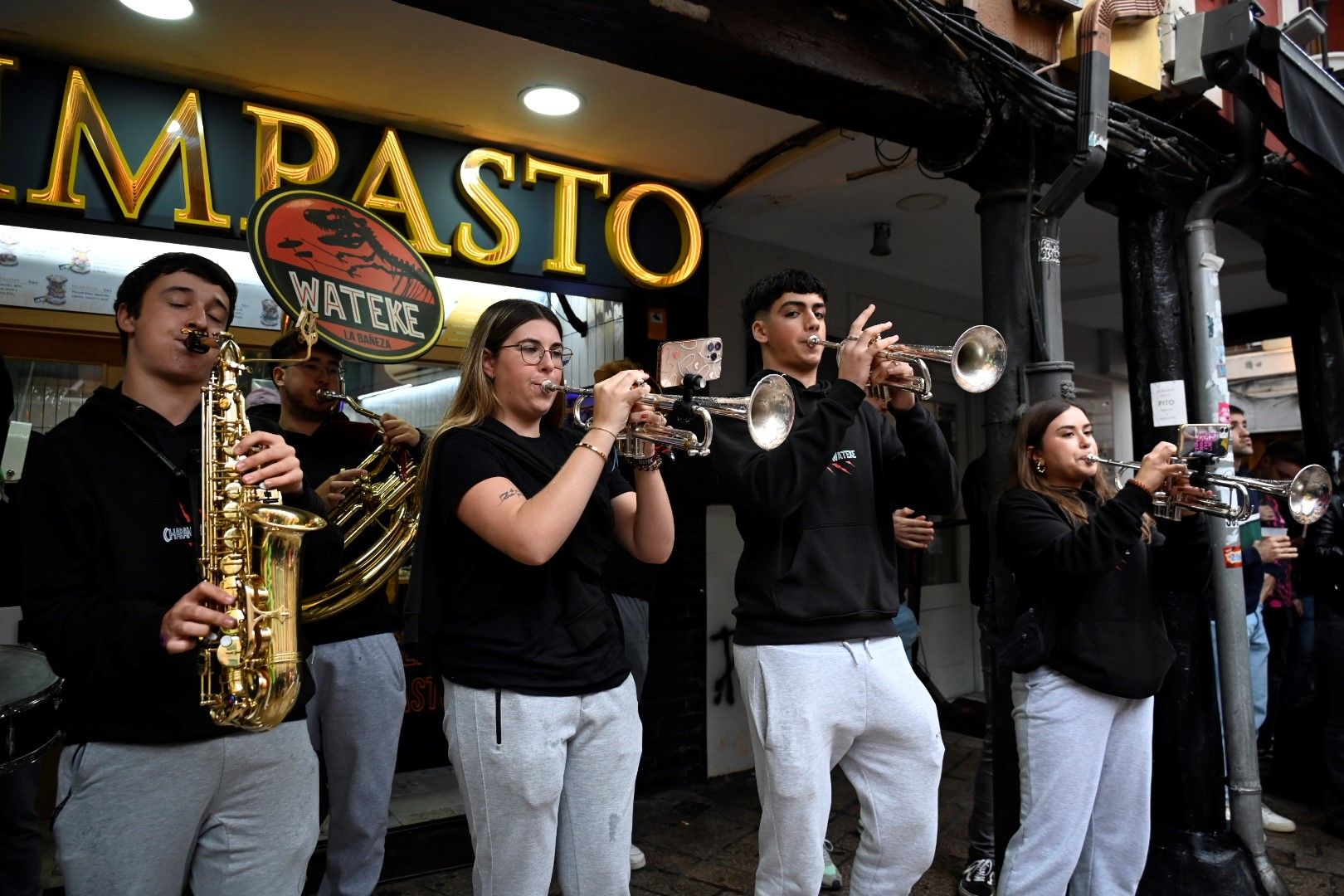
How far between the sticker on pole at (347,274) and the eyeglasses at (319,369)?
4.5 inches

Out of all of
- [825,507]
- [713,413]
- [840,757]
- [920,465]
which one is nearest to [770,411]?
[713,413]

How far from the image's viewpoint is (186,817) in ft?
6.50

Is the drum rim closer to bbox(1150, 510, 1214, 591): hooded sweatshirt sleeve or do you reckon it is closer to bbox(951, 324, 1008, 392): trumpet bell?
bbox(951, 324, 1008, 392): trumpet bell

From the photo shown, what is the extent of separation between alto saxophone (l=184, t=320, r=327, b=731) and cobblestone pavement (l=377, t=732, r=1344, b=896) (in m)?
2.39

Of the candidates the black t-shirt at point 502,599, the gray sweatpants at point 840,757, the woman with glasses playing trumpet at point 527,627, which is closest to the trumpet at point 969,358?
the gray sweatpants at point 840,757

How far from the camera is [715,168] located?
5.28 m

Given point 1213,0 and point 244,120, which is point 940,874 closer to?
point 244,120

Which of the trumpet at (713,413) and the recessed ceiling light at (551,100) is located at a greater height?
the recessed ceiling light at (551,100)

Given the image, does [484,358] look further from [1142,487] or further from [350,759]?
[1142,487]

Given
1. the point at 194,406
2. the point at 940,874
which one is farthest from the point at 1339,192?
the point at 194,406

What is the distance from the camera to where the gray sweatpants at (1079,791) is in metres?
3.00

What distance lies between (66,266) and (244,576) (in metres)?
3.24

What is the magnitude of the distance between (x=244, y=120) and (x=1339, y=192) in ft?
18.5

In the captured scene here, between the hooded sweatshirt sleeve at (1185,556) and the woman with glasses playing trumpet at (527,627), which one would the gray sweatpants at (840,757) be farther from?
Answer: the hooded sweatshirt sleeve at (1185,556)
